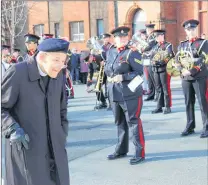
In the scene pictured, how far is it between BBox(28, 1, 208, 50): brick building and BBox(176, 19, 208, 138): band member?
17.3 metres

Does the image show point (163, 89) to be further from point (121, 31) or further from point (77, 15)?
point (77, 15)

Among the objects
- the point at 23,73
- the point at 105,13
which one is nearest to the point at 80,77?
the point at 105,13

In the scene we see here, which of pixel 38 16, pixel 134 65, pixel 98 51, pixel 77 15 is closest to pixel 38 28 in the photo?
pixel 38 16

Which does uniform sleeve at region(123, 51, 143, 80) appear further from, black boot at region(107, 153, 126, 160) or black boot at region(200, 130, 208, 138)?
black boot at region(200, 130, 208, 138)

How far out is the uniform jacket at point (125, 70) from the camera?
22.8ft

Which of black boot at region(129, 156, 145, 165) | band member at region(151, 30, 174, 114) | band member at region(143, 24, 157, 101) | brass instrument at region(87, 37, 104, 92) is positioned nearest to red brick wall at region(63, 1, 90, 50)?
band member at region(143, 24, 157, 101)

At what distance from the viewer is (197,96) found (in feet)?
27.6

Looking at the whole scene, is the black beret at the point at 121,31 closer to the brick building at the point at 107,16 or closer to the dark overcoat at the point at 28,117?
the dark overcoat at the point at 28,117

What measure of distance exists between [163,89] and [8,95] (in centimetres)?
785

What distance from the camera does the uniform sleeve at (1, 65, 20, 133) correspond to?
3.87 m

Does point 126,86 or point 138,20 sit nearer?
point 126,86

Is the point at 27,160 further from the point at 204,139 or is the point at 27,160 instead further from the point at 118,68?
the point at 204,139

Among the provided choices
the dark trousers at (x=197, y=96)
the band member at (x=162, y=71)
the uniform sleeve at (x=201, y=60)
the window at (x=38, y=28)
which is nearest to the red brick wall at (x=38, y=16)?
the window at (x=38, y=28)

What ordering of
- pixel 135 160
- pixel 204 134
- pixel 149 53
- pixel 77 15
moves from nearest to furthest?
1. pixel 135 160
2. pixel 204 134
3. pixel 149 53
4. pixel 77 15
